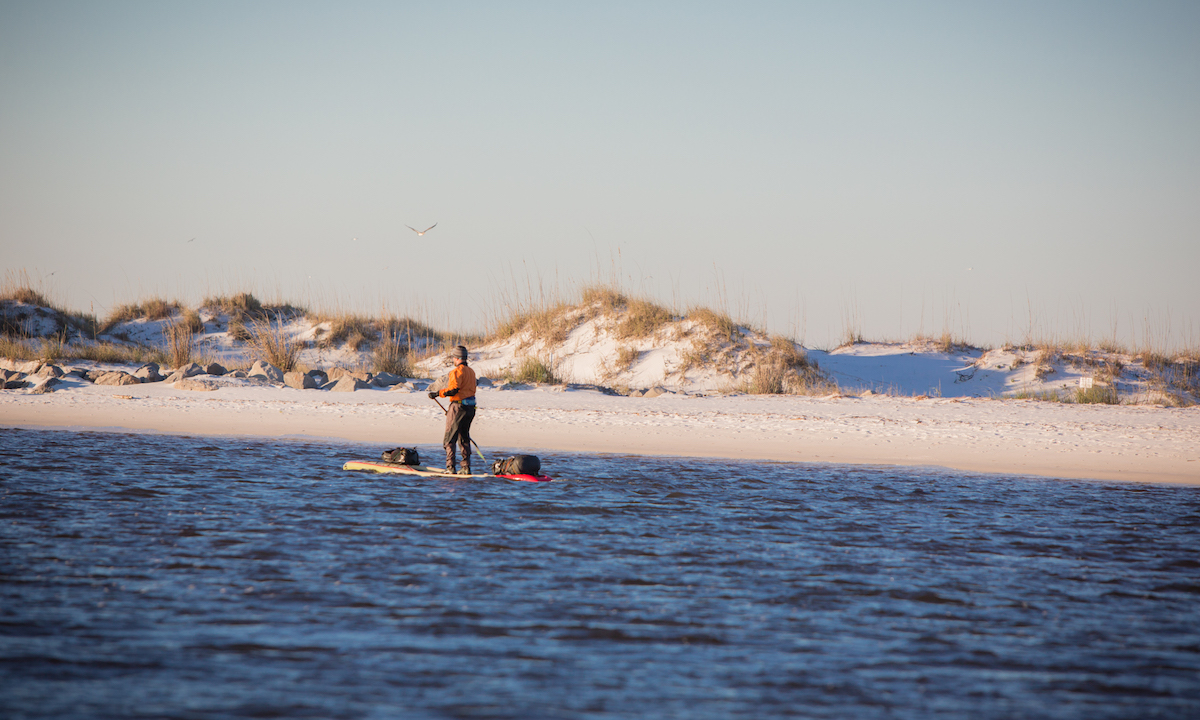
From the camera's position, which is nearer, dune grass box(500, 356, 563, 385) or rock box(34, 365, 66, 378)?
rock box(34, 365, 66, 378)

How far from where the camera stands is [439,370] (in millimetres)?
23906

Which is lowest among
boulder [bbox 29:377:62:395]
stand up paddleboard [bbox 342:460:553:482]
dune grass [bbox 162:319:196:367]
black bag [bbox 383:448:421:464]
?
stand up paddleboard [bbox 342:460:553:482]

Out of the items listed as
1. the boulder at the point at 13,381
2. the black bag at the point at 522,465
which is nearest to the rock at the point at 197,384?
the boulder at the point at 13,381

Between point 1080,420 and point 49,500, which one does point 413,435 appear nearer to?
point 49,500

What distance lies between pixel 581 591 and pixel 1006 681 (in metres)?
2.61

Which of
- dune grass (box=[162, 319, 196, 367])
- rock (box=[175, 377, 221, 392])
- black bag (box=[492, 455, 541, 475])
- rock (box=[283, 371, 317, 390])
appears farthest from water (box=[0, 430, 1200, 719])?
dune grass (box=[162, 319, 196, 367])

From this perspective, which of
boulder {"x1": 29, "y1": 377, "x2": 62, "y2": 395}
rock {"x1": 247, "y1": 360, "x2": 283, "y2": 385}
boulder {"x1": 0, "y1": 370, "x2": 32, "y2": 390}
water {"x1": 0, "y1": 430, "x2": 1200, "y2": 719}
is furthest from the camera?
rock {"x1": 247, "y1": 360, "x2": 283, "y2": 385}

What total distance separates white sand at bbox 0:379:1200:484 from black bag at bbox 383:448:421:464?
174 centimetres

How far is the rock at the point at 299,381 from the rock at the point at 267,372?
0.28 meters

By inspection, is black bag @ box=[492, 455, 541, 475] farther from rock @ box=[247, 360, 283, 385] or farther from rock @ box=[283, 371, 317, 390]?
rock @ box=[247, 360, 283, 385]

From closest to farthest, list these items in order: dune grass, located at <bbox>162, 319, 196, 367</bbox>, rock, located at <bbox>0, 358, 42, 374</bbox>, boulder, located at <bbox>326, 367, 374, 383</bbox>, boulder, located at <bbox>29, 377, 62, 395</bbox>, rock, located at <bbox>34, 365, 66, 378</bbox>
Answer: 1. boulder, located at <bbox>29, 377, 62, 395</bbox>
2. rock, located at <bbox>34, 365, 66, 378</bbox>
3. boulder, located at <bbox>326, 367, 374, 383</bbox>
4. rock, located at <bbox>0, 358, 42, 374</bbox>
5. dune grass, located at <bbox>162, 319, 196, 367</bbox>

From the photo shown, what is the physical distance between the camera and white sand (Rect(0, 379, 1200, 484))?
506 inches

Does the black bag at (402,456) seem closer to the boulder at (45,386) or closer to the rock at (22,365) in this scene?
the boulder at (45,386)

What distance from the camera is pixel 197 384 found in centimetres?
1858
